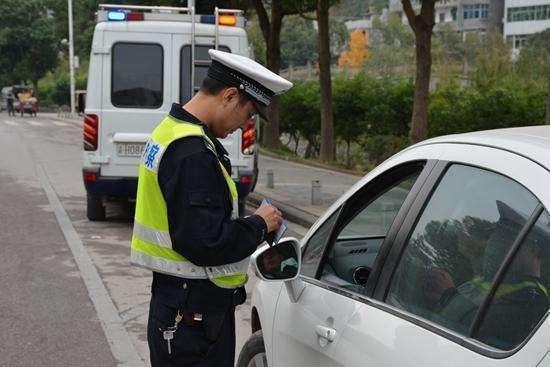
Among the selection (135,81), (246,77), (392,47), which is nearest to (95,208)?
(135,81)

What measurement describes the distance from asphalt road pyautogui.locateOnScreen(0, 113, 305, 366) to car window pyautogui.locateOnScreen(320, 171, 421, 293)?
263cm

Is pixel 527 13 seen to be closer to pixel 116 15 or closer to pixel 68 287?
pixel 116 15

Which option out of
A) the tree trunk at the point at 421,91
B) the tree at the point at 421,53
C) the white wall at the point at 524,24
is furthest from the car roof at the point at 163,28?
the white wall at the point at 524,24

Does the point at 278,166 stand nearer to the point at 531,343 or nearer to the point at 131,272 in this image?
the point at 131,272

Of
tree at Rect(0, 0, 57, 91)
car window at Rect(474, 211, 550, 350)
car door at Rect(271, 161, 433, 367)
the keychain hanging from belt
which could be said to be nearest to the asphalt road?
car door at Rect(271, 161, 433, 367)

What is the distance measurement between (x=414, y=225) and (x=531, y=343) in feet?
2.73

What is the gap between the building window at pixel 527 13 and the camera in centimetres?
8212

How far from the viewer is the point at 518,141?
8.64 ft

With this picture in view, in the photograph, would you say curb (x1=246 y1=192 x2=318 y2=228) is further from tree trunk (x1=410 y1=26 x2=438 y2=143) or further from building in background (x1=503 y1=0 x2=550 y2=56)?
building in background (x1=503 y1=0 x2=550 y2=56)

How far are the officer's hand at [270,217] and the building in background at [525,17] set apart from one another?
3164 inches

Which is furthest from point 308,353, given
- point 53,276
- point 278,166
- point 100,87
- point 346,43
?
point 346,43

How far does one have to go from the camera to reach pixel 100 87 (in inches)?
442

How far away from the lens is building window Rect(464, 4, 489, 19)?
106625 mm

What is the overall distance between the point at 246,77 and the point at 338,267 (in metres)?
0.92
